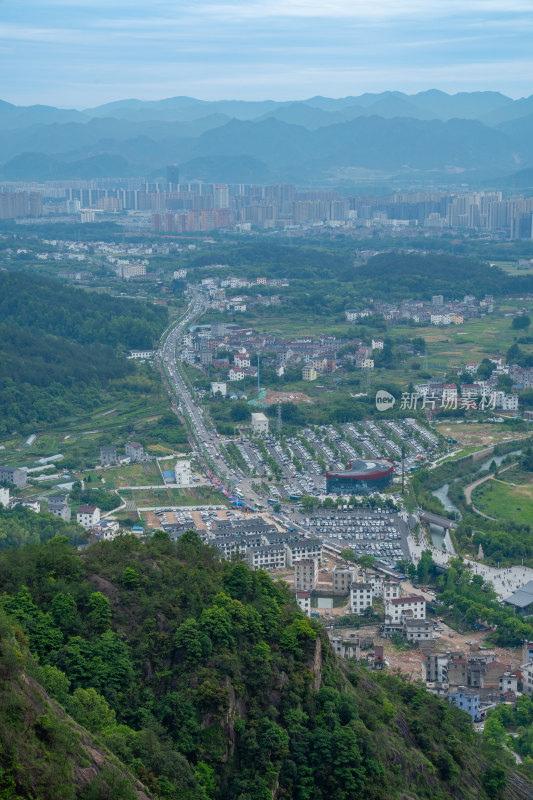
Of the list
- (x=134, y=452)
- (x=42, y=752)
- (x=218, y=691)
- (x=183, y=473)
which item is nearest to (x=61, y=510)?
(x=183, y=473)

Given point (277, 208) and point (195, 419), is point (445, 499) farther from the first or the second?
point (277, 208)

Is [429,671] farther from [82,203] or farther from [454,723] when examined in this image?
[82,203]

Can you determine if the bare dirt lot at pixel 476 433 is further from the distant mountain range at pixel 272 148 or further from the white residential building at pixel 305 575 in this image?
the distant mountain range at pixel 272 148

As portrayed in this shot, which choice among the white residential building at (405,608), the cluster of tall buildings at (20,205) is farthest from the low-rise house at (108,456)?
the cluster of tall buildings at (20,205)

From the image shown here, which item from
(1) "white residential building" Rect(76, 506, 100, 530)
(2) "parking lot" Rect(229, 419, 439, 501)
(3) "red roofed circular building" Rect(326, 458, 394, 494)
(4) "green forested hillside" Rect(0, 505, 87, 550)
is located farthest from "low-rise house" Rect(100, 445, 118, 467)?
(3) "red roofed circular building" Rect(326, 458, 394, 494)

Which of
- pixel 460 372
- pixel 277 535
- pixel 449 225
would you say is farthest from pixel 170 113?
pixel 277 535
